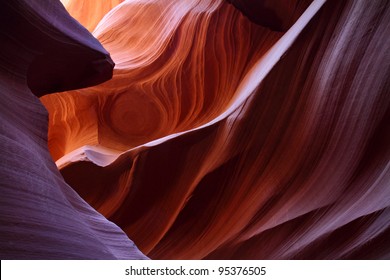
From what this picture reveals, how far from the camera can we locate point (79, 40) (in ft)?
6.19

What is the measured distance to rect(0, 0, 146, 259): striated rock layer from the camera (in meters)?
1.21

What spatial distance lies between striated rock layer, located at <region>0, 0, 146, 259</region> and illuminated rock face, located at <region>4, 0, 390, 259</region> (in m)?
0.74

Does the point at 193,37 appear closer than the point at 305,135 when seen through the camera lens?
No

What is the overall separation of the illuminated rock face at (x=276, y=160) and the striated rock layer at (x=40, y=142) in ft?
2.42

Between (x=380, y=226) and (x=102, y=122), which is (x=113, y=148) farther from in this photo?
(x=380, y=226)

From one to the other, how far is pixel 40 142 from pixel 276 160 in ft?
4.42

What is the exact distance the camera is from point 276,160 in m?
2.45

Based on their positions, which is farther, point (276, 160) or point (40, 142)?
point (276, 160)

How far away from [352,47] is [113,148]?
2.01m

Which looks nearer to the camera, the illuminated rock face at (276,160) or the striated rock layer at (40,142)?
the striated rock layer at (40,142)

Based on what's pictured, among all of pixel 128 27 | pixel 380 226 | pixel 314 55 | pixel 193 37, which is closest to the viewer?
pixel 380 226

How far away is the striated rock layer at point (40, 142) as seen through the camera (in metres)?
1.21

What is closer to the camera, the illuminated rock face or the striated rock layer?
the striated rock layer

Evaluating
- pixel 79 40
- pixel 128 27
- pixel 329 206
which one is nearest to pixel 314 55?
pixel 329 206
